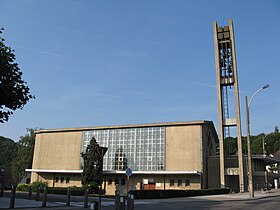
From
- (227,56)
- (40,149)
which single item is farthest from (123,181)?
(227,56)

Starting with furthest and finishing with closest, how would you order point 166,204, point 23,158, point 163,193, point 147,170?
1. point 23,158
2. point 147,170
3. point 163,193
4. point 166,204

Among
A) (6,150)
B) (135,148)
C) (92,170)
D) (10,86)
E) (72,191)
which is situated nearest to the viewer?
(10,86)

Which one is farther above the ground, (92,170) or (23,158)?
(23,158)

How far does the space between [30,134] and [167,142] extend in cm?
3801

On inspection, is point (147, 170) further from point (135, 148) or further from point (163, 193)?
point (163, 193)

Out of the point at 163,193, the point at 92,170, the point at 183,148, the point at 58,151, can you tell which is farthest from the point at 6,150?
the point at 163,193

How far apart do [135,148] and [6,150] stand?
263ft

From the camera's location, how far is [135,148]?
47375mm

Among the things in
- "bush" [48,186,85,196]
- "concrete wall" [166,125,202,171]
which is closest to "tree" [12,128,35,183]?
"bush" [48,186,85,196]

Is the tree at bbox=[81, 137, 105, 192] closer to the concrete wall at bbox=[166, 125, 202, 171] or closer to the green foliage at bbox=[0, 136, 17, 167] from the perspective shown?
the concrete wall at bbox=[166, 125, 202, 171]

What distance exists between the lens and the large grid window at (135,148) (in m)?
45.6

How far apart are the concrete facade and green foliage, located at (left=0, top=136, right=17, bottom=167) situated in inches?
2190

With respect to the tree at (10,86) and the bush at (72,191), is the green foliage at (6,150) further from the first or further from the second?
the tree at (10,86)

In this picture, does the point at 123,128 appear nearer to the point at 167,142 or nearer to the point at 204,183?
the point at 167,142
